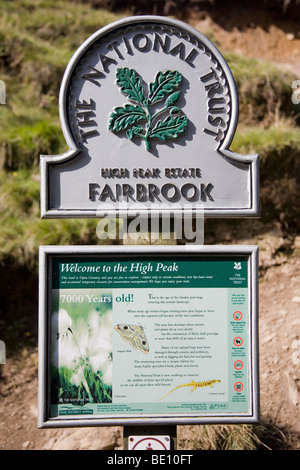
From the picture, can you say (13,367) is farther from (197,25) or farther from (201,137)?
(197,25)

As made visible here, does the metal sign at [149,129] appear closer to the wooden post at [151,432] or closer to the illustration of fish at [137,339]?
the illustration of fish at [137,339]

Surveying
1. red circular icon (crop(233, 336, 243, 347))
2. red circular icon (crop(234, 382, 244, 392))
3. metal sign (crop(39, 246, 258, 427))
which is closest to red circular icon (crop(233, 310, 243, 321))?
metal sign (crop(39, 246, 258, 427))

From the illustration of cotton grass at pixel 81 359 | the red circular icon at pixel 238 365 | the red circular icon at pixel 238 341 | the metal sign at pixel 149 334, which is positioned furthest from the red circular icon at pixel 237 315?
the illustration of cotton grass at pixel 81 359

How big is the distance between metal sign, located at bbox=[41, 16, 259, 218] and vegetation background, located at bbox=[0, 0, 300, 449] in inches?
80.5

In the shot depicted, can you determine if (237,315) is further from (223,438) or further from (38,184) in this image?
(38,184)

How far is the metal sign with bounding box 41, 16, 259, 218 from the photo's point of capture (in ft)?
8.54

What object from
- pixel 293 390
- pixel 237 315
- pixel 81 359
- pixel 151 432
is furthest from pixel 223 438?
pixel 81 359

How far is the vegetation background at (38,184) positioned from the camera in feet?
14.5

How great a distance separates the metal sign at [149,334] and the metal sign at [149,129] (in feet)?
0.97

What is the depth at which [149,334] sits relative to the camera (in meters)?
2.55

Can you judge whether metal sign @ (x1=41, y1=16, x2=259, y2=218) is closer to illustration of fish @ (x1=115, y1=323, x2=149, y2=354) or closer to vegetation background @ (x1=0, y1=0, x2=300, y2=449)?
illustration of fish @ (x1=115, y1=323, x2=149, y2=354)

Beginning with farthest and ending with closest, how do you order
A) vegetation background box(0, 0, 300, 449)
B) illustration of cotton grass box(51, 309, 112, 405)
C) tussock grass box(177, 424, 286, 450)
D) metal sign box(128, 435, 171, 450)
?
vegetation background box(0, 0, 300, 449) < tussock grass box(177, 424, 286, 450) < metal sign box(128, 435, 171, 450) < illustration of cotton grass box(51, 309, 112, 405)

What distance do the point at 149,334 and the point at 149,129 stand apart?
118 cm

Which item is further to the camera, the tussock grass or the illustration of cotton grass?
the tussock grass
